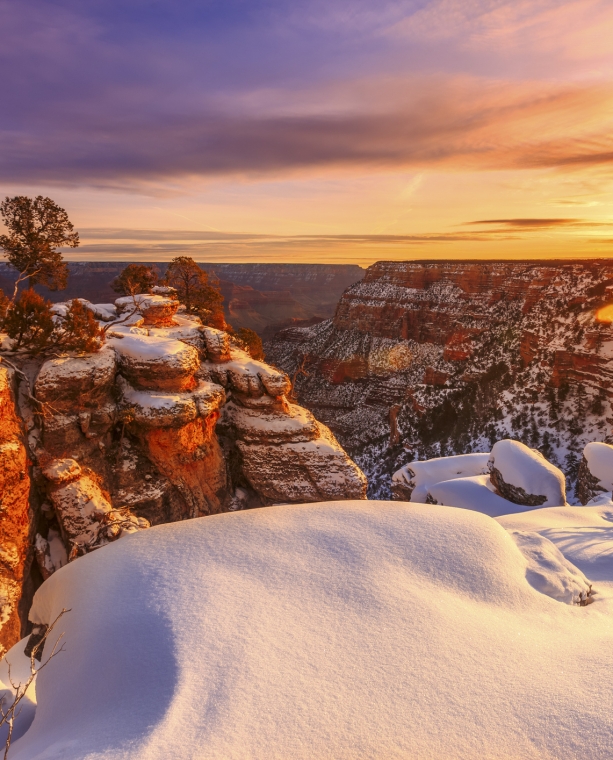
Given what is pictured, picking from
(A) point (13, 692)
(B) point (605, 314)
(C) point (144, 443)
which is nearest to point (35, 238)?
(C) point (144, 443)

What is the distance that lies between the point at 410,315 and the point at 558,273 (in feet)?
94.6

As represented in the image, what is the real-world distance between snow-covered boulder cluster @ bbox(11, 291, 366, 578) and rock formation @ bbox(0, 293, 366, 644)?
5 centimetres

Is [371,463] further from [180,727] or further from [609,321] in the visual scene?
[180,727]

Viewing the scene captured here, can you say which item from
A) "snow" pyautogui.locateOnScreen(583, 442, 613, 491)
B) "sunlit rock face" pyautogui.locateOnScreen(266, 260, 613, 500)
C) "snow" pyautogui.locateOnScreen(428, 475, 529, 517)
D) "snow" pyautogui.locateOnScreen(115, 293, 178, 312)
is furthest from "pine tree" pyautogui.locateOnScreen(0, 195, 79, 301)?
"snow" pyautogui.locateOnScreen(583, 442, 613, 491)

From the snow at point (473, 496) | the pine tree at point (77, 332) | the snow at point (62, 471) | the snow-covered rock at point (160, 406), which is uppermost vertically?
the pine tree at point (77, 332)

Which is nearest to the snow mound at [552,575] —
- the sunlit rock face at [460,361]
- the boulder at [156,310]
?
the boulder at [156,310]

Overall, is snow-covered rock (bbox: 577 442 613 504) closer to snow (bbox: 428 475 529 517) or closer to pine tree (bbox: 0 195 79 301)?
snow (bbox: 428 475 529 517)

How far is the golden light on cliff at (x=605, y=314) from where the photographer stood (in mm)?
57650

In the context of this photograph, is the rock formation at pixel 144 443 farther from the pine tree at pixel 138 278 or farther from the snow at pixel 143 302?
the pine tree at pixel 138 278

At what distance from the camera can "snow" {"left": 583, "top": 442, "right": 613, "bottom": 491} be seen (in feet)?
87.5

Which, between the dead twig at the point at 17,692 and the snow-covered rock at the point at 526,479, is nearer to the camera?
the dead twig at the point at 17,692

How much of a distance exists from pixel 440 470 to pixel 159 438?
2076cm

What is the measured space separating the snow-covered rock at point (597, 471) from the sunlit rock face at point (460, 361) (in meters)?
12.9

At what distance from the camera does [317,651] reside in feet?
23.2
